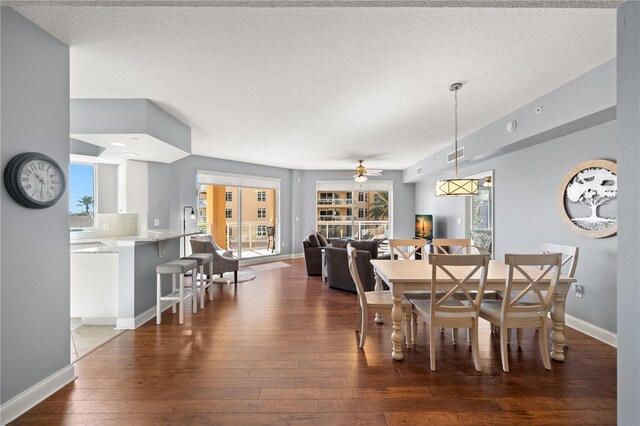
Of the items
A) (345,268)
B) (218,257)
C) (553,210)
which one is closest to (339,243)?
(345,268)

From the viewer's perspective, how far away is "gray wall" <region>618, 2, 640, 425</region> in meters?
1.39

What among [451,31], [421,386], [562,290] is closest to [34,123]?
[451,31]

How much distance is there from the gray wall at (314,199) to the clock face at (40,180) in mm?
6830

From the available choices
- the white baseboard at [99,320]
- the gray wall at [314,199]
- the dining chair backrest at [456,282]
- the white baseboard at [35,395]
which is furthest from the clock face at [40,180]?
the gray wall at [314,199]

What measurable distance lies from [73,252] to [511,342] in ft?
16.1

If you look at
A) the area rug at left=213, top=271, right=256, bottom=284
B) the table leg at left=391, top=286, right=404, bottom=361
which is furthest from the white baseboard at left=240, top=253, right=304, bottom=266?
the table leg at left=391, top=286, right=404, bottom=361

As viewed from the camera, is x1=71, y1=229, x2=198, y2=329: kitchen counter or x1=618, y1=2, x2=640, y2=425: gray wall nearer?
x1=618, y1=2, x2=640, y2=425: gray wall

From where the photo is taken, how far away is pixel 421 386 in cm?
230

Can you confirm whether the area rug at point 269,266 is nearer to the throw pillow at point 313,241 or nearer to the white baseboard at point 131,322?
the throw pillow at point 313,241

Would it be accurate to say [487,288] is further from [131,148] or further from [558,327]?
[131,148]

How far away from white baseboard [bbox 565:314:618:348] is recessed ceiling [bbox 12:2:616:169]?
257 cm

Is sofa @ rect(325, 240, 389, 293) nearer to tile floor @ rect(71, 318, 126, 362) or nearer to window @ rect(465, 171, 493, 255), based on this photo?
window @ rect(465, 171, 493, 255)

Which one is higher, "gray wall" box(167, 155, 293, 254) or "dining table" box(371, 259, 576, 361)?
"gray wall" box(167, 155, 293, 254)

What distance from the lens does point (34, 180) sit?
2.02 m
